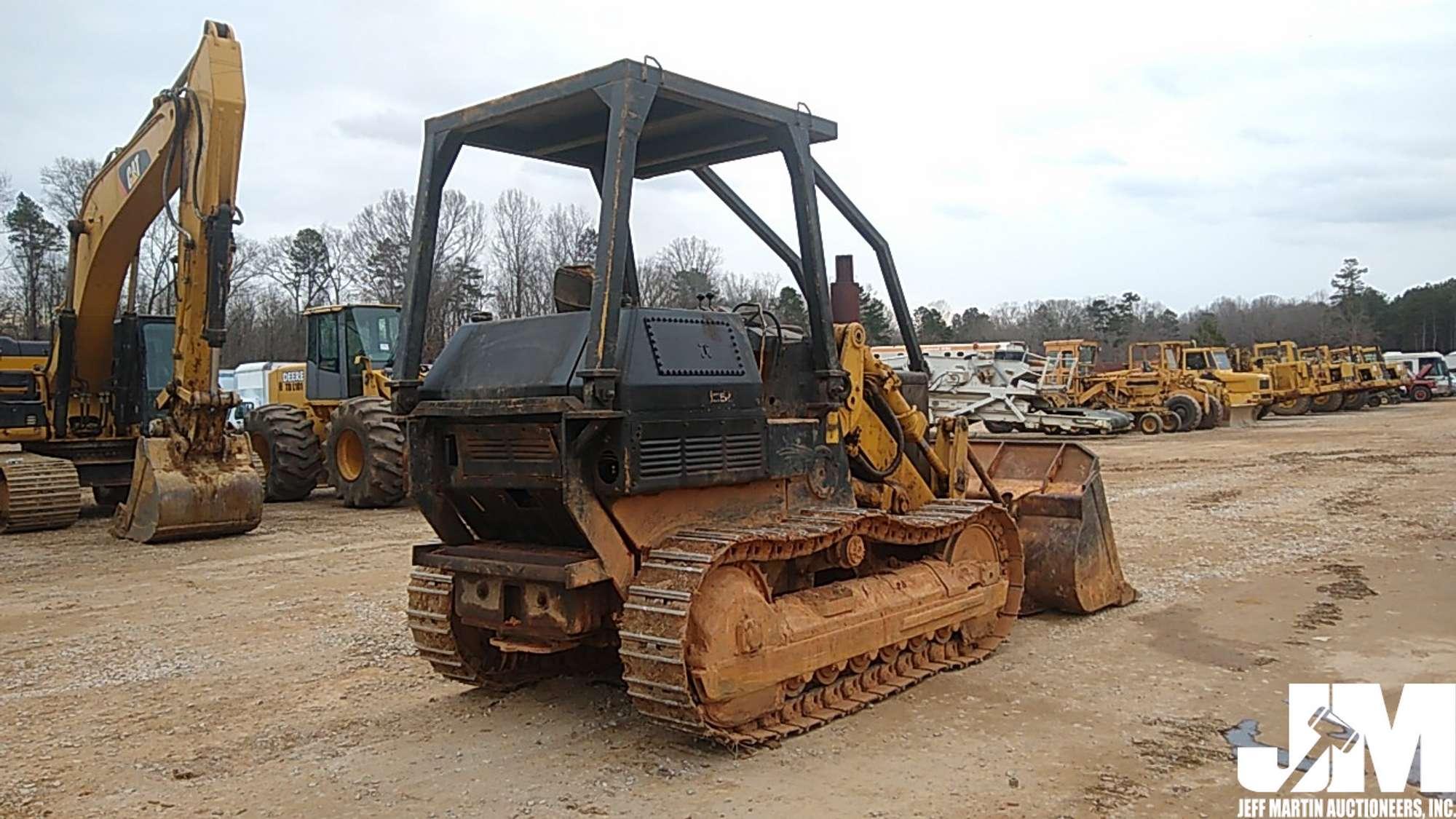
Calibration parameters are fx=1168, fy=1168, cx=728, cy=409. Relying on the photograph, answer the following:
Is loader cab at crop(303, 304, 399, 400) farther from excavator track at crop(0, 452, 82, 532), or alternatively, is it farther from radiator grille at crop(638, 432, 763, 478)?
radiator grille at crop(638, 432, 763, 478)

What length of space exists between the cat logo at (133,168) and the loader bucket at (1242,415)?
89.6 feet

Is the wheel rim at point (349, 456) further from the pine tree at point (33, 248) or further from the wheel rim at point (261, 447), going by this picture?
the pine tree at point (33, 248)

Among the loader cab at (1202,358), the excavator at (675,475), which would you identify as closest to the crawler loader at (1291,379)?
the loader cab at (1202,358)

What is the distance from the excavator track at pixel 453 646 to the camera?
19.3 ft

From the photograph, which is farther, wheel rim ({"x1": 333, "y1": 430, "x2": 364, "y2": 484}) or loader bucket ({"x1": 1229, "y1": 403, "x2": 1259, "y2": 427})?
loader bucket ({"x1": 1229, "y1": 403, "x2": 1259, "y2": 427})

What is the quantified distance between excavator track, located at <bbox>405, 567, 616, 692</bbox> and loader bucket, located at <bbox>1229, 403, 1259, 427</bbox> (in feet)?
95.4

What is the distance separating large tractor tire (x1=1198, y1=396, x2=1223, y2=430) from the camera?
3062cm

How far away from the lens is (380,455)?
14.6 metres

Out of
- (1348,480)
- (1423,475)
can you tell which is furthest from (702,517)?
(1423,475)

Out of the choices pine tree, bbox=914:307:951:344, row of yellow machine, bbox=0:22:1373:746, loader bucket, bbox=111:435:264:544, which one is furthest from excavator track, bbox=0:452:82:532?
pine tree, bbox=914:307:951:344

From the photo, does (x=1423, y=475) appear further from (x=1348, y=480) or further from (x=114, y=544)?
(x=114, y=544)

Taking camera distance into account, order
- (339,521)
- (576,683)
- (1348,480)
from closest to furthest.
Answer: (576,683), (339,521), (1348,480)

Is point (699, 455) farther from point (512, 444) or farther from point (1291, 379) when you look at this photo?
point (1291, 379)

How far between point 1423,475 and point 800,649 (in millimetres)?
15321
